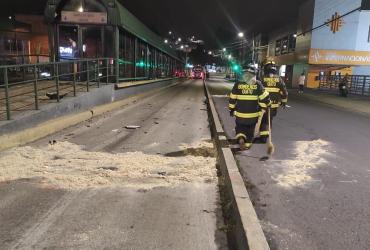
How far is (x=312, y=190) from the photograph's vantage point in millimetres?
5488

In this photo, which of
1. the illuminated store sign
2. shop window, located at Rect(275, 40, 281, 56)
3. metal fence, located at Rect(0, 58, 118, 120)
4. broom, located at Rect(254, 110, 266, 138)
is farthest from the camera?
shop window, located at Rect(275, 40, 281, 56)

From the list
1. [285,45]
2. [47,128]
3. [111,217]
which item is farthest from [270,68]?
[285,45]

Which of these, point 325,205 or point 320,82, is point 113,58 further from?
point 320,82

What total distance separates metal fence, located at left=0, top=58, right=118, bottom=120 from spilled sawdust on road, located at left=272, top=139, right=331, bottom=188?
17.5 ft

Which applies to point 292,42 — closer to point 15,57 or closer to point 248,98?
point 15,57

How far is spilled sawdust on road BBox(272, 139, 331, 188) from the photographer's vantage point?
5.98 meters

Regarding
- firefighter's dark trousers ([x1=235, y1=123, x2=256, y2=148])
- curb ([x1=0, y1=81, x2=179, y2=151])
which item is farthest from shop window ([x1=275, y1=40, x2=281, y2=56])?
firefighter's dark trousers ([x1=235, y1=123, x2=256, y2=148])

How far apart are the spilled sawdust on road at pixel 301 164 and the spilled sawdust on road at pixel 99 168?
43.7 inches

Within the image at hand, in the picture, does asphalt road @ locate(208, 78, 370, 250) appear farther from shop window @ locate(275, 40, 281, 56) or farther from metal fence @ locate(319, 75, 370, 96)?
shop window @ locate(275, 40, 281, 56)

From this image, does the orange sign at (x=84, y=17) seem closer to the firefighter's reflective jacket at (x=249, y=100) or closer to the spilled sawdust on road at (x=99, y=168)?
the spilled sawdust on road at (x=99, y=168)

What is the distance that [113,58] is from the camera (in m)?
15.3

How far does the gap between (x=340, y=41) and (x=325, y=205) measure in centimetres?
3668

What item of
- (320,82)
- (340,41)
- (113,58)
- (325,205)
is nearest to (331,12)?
(340,41)

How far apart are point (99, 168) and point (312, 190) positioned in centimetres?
333
